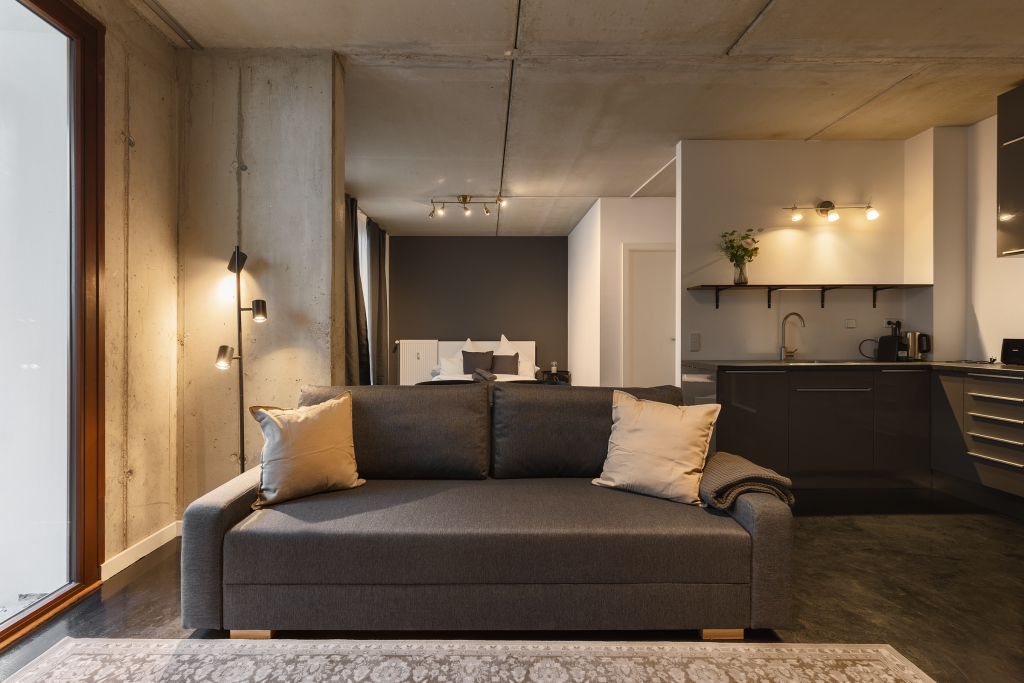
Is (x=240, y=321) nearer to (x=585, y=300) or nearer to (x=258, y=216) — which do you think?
(x=258, y=216)

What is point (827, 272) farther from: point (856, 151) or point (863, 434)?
point (863, 434)

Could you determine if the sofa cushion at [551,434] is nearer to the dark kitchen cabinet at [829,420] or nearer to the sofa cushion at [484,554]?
the sofa cushion at [484,554]

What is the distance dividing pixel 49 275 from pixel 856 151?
5.48 meters

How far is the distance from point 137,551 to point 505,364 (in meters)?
5.28

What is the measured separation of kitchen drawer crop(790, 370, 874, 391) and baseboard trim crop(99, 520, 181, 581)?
4.04 meters

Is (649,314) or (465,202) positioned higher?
(465,202)

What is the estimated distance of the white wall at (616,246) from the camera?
243 inches

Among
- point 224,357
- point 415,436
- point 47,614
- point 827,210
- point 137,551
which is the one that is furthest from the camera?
point 827,210

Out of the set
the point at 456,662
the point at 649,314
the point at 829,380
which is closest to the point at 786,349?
the point at 829,380

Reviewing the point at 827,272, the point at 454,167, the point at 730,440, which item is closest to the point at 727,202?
the point at 827,272

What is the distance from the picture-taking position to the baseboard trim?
248 cm

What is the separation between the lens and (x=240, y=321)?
2.95m

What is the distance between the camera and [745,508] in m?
2.00

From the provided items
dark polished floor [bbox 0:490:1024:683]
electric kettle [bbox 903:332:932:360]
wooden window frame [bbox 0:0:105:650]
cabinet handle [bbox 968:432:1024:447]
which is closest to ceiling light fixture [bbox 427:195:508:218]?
wooden window frame [bbox 0:0:105:650]
